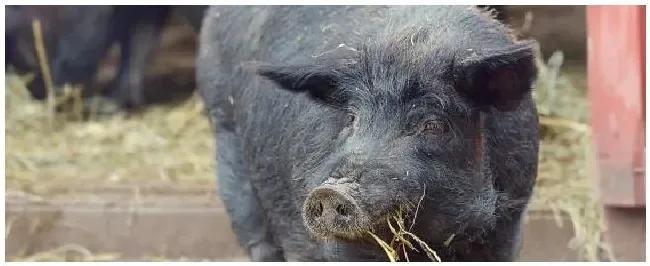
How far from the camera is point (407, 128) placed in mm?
3375

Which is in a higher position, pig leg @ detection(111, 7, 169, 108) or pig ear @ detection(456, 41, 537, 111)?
pig ear @ detection(456, 41, 537, 111)

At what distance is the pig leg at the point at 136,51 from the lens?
8.09m

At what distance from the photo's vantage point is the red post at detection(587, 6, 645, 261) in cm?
461

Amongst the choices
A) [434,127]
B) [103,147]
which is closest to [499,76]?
[434,127]

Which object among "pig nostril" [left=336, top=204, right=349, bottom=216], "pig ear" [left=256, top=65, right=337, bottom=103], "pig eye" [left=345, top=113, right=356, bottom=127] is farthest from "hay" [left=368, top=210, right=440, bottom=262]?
"pig ear" [left=256, top=65, right=337, bottom=103]

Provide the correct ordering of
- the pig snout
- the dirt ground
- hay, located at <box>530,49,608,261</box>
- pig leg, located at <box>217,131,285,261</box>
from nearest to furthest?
the pig snout → pig leg, located at <box>217,131,285,261</box> → hay, located at <box>530,49,608,261</box> → the dirt ground

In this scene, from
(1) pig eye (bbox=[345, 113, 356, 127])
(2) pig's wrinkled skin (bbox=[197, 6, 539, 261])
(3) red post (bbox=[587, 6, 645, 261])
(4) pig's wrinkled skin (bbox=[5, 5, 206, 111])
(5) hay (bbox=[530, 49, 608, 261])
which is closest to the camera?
(2) pig's wrinkled skin (bbox=[197, 6, 539, 261])

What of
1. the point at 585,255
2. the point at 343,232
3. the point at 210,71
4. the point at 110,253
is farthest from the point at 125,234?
the point at 343,232

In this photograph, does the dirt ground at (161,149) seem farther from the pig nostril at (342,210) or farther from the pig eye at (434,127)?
the pig nostril at (342,210)

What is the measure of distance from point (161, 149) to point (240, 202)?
6.23 ft

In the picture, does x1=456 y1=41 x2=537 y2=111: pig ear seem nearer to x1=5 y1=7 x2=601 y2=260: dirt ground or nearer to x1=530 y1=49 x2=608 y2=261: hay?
x1=5 y1=7 x2=601 y2=260: dirt ground

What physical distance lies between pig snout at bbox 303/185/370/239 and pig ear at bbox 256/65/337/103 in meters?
0.37

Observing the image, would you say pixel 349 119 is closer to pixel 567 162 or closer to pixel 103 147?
pixel 567 162

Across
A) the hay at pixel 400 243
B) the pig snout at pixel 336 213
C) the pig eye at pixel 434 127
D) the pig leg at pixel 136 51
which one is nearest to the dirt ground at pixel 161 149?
the pig leg at pixel 136 51
